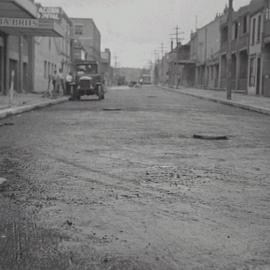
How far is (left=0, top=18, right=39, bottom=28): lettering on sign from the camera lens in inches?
1096

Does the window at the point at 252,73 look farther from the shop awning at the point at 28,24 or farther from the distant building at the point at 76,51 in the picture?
the distant building at the point at 76,51

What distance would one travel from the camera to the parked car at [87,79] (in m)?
34.1

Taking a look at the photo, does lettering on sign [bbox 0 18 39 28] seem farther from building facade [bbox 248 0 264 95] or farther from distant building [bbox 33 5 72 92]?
building facade [bbox 248 0 264 95]

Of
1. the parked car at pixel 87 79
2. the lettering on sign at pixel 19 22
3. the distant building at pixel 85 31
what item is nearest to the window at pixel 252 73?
the parked car at pixel 87 79

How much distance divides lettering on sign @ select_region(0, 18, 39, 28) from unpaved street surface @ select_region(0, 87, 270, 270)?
19159 mm

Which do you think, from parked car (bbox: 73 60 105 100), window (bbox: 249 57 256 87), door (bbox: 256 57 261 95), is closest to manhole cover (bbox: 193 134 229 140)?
parked car (bbox: 73 60 105 100)

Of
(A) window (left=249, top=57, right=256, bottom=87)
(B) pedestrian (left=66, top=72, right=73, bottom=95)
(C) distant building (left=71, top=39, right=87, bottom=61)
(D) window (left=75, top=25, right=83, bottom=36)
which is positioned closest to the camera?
(B) pedestrian (left=66, top=72, right=73, bottom=95)

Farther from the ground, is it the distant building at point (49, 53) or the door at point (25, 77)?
the distant building at point (49, 53)

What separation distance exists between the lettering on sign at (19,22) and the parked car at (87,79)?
5934mm

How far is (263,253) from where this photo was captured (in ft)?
12.8

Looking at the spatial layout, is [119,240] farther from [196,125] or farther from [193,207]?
[196,125]

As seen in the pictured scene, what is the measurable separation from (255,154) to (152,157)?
6.09ft

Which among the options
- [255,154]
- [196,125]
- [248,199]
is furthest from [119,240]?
[196,125]

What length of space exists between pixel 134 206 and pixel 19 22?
24796mm
